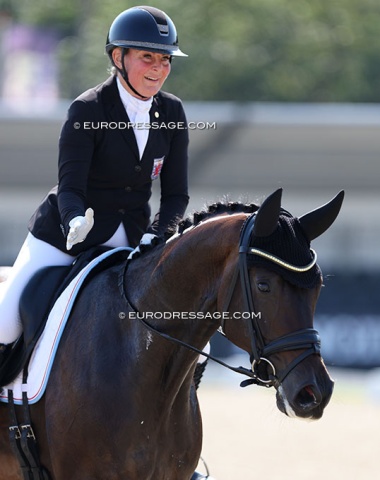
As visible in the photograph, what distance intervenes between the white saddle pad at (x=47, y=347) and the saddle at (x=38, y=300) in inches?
1.4

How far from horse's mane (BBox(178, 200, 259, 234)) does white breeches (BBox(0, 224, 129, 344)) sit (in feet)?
2.27

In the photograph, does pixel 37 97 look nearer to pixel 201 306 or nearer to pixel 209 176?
pixel 209 176

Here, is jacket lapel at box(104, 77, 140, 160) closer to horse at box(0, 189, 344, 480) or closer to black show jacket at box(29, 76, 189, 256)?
black show jacket at box(29, 76, 189, 256)

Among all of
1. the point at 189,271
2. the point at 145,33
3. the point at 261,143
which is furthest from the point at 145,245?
the point at 261,143

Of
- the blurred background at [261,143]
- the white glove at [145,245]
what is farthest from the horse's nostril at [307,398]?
the white glove at [145,245]

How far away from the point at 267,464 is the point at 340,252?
22.5ft

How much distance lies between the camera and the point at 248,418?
37.1ft

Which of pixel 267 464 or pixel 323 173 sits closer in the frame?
pixel 267 464

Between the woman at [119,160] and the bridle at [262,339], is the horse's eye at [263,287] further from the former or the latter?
the woman at [119,160]

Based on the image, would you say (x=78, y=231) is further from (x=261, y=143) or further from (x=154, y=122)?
(x=261, y=143)

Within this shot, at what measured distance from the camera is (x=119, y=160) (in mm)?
5031

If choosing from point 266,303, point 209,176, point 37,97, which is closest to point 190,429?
point 266,303

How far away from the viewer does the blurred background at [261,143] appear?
14656 mm

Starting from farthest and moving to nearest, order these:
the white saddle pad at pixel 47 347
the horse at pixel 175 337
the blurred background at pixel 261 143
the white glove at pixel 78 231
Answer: the blurred background at pixel 261 143
the white saddle pad at pixel 47 347
the white glove at pixel 78 231
the horse at pixel 175 337
